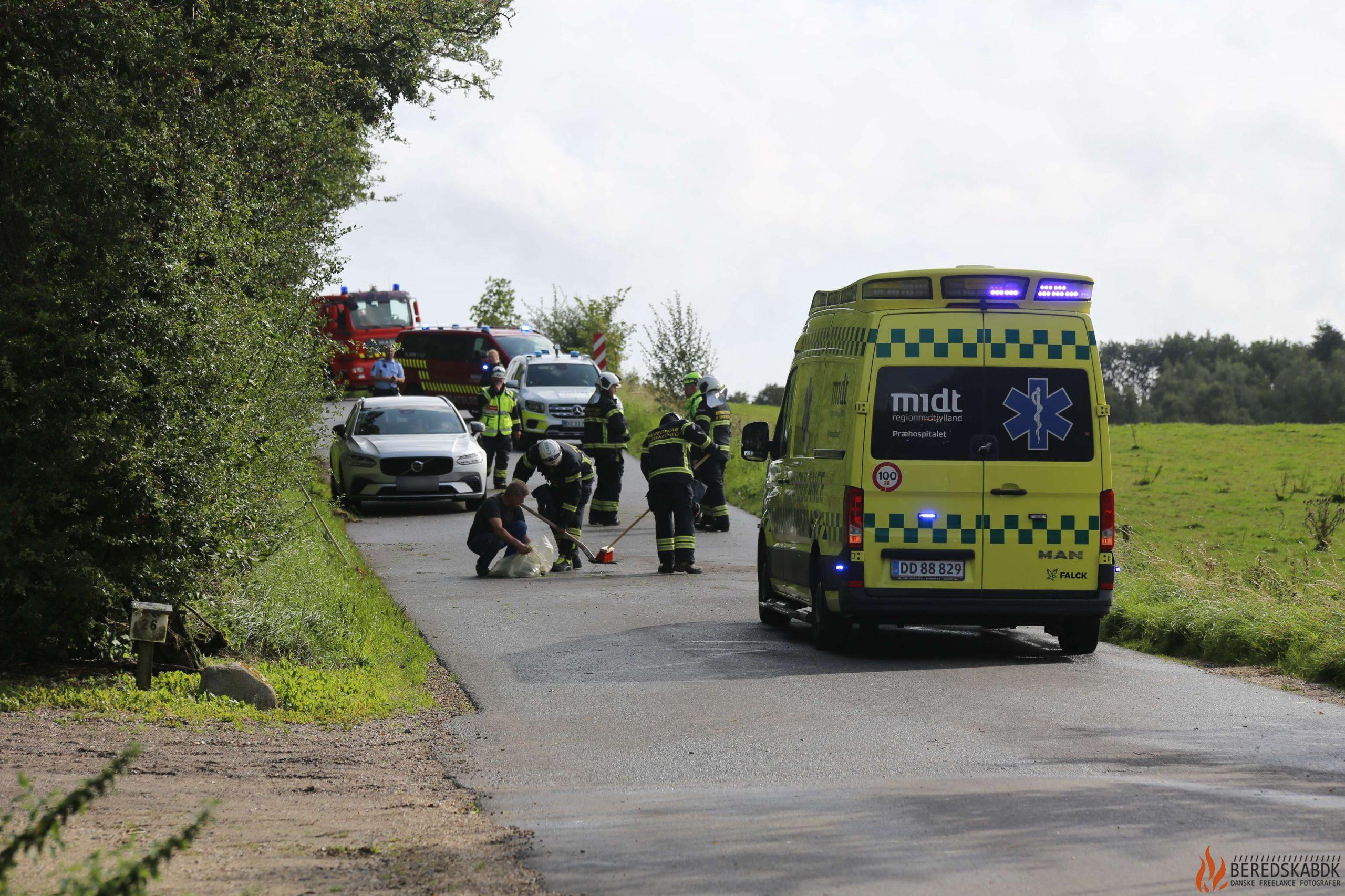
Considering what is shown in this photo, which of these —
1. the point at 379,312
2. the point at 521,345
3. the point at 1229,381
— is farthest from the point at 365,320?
the point at 1229,381

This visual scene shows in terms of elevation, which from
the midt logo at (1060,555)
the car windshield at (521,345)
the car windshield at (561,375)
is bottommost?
the midt logo at (1060,555)

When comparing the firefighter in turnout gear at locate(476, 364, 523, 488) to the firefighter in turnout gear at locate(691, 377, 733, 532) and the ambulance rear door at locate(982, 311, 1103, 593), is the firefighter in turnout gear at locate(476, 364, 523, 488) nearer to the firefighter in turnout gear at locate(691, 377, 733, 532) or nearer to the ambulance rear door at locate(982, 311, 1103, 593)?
the firefighter in turnout gear at locate(691, 377, 733, 532)

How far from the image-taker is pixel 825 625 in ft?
36.3

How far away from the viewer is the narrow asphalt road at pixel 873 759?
214 inches

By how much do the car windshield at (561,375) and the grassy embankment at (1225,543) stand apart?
345 centimetres

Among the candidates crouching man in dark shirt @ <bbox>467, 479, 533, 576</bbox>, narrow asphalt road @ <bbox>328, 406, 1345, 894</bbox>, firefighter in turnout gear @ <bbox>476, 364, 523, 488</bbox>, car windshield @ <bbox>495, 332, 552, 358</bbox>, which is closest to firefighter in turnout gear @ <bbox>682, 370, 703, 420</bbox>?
crouching man in dark shirt @ <bbox>467, 479, 533, 576</bbox>

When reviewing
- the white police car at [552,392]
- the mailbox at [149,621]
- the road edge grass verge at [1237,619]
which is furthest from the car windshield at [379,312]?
the mailbox at [149,621]

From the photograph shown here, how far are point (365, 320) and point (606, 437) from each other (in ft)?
82.1

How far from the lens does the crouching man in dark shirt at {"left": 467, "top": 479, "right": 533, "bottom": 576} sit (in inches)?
646

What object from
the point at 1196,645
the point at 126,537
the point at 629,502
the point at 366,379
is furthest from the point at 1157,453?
the point at 126,537

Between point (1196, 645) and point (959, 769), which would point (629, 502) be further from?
point (959, 769)

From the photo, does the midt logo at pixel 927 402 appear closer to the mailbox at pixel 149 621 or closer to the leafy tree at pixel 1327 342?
the mailbox at pixel 149 621

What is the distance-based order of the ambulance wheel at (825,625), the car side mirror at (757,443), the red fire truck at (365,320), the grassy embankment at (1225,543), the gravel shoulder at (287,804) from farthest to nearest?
1. the red fire truck at (365,320)
2. the car side mirror at (757,443)
3. the grassy embankment at (1225,543)
4. the ambulance wheel at (825,625)
5. the gravel shoulder at (287,804)

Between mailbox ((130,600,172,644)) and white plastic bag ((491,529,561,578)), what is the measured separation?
767cm
